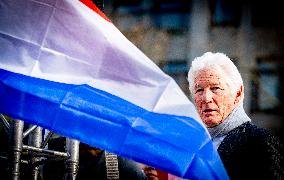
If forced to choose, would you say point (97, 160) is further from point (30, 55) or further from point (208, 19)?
point (208, 19)

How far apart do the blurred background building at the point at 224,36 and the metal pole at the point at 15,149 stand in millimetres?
9171

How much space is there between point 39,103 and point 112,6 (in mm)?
11415

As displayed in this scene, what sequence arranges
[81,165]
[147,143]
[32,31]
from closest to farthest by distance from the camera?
[147,143] < [32,31] < [81,165]

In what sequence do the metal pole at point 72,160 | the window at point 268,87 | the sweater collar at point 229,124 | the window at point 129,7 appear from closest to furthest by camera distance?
1. the sweater collar at point 229,124
2. the metal pole at point 72,160
3. the window at point 268,87
4. the window at point 129,7

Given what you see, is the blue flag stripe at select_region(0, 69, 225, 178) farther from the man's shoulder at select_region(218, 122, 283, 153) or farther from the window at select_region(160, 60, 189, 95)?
the window at select_region(160, 60, 189, 95)

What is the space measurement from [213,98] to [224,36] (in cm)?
1007

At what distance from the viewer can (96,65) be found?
6.87 ft

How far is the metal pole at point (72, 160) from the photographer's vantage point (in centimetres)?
329

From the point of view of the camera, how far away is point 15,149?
2.61 m

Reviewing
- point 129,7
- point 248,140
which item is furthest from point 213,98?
point 129,7

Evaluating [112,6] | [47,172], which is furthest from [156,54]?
[47,172]

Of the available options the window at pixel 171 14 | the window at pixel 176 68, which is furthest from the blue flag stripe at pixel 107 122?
the window at pixel 171 14

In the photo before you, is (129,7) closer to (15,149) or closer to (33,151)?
(33,151)

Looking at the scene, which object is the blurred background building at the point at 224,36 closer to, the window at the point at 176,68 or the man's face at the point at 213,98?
the window at the point at 176,68
